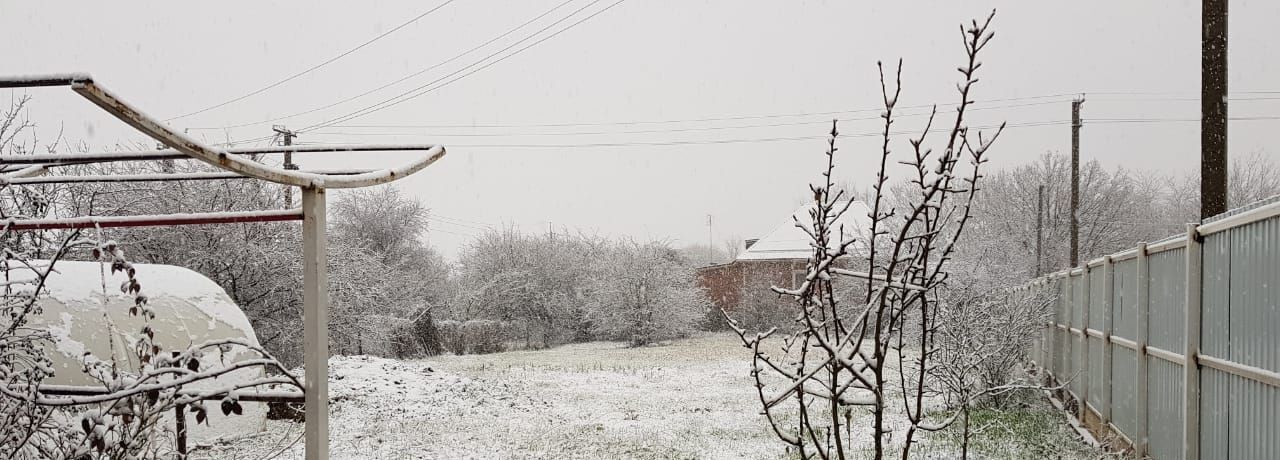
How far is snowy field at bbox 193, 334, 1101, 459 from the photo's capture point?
30.5 feet

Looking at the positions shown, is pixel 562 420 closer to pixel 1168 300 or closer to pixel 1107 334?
pixel 1107 334

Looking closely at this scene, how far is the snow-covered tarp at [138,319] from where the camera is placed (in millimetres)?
6871

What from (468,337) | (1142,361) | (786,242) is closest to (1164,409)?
(1142,361)

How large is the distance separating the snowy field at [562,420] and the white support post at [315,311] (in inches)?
107

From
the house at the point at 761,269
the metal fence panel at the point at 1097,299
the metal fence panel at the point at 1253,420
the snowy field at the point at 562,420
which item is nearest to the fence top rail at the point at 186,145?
the snowy field at the point at 562,420

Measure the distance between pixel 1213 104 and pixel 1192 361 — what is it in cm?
416

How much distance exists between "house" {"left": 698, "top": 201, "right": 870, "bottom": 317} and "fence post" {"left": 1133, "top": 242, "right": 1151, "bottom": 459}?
27953 mm

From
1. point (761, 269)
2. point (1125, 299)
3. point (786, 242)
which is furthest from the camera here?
point (786, 242)

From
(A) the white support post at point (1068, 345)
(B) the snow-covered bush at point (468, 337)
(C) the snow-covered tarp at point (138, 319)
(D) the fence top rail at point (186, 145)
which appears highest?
(D) the fence top rail at point (186, 145)

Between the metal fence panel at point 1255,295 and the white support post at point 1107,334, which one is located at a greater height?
the metal fence panel at point 1255,295

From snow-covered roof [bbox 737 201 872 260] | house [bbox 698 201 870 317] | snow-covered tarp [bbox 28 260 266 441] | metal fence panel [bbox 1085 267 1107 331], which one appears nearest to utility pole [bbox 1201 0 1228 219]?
metal fence panel [bbox 1085 267 1107 331]

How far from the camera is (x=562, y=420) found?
479 inches

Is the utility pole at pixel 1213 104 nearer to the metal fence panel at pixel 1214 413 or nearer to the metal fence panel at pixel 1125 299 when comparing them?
the metal fence panel at pixel 1125 299

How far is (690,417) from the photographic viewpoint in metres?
12.3
